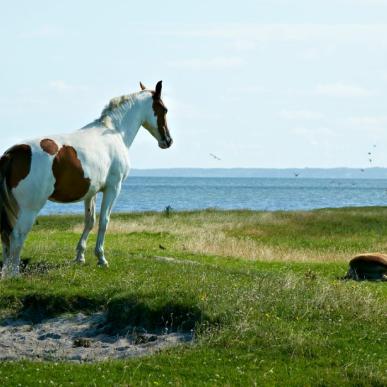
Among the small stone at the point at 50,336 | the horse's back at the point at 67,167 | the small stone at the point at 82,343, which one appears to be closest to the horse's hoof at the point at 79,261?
the horse's back at the point at 67,167

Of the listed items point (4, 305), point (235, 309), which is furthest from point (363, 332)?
point (4, 305)

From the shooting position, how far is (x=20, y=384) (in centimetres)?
1014

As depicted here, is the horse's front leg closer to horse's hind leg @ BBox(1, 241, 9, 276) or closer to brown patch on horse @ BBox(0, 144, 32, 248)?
horse's hind leg @ BBox(1, 241, 9, 276)

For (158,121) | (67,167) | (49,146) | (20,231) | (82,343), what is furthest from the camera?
(158,121)

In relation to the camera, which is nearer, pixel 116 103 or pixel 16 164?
pixel 16 164

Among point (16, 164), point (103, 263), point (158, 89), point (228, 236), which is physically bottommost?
point (228, 236)

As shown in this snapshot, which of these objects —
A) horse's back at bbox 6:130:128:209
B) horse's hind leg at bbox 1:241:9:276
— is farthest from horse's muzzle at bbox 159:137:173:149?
horse's hind leg at bbox 1:241:9:276

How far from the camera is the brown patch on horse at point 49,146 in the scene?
628 inches

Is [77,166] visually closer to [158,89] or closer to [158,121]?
[158,121]

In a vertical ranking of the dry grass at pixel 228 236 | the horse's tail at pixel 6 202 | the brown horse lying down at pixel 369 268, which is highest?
the horse's tail at pixel 6 202

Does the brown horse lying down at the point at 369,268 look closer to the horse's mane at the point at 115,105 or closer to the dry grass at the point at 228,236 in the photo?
the dry grass at the point at 228,236

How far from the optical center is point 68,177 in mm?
16391

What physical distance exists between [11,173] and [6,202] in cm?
56

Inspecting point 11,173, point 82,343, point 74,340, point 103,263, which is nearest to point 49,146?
point 11,173
